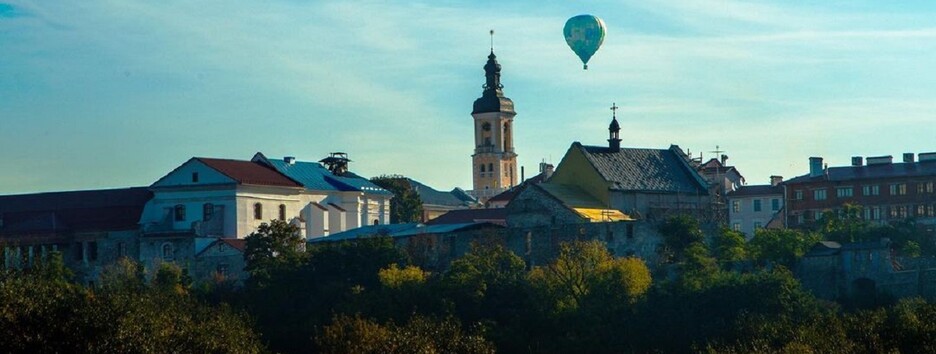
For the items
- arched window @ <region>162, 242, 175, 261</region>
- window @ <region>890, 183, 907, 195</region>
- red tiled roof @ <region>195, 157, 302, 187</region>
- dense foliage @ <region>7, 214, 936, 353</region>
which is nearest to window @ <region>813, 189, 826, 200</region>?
window @ <region>890, 183, 907, 195</region>

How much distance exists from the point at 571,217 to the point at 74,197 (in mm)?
27267

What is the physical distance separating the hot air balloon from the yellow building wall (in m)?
6.36

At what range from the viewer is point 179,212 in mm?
100375

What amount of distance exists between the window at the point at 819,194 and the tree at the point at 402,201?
22.2 m

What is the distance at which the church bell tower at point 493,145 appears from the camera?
493 feet

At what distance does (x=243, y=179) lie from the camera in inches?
3939

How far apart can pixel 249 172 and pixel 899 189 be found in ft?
104

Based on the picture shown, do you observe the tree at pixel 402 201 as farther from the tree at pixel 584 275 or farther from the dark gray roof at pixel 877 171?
the tree at pixel 584 275

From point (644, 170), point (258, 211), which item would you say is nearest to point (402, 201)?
point (258, 211)

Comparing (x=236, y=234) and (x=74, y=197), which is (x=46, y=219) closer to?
(x=74, y=197)

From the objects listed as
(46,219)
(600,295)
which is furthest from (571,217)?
(46,219)

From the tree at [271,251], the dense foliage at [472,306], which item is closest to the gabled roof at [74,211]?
the dense foliage at [472,306]

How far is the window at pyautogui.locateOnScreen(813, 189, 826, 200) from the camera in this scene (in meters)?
113

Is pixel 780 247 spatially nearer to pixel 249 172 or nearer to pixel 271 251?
pixel 271 251
